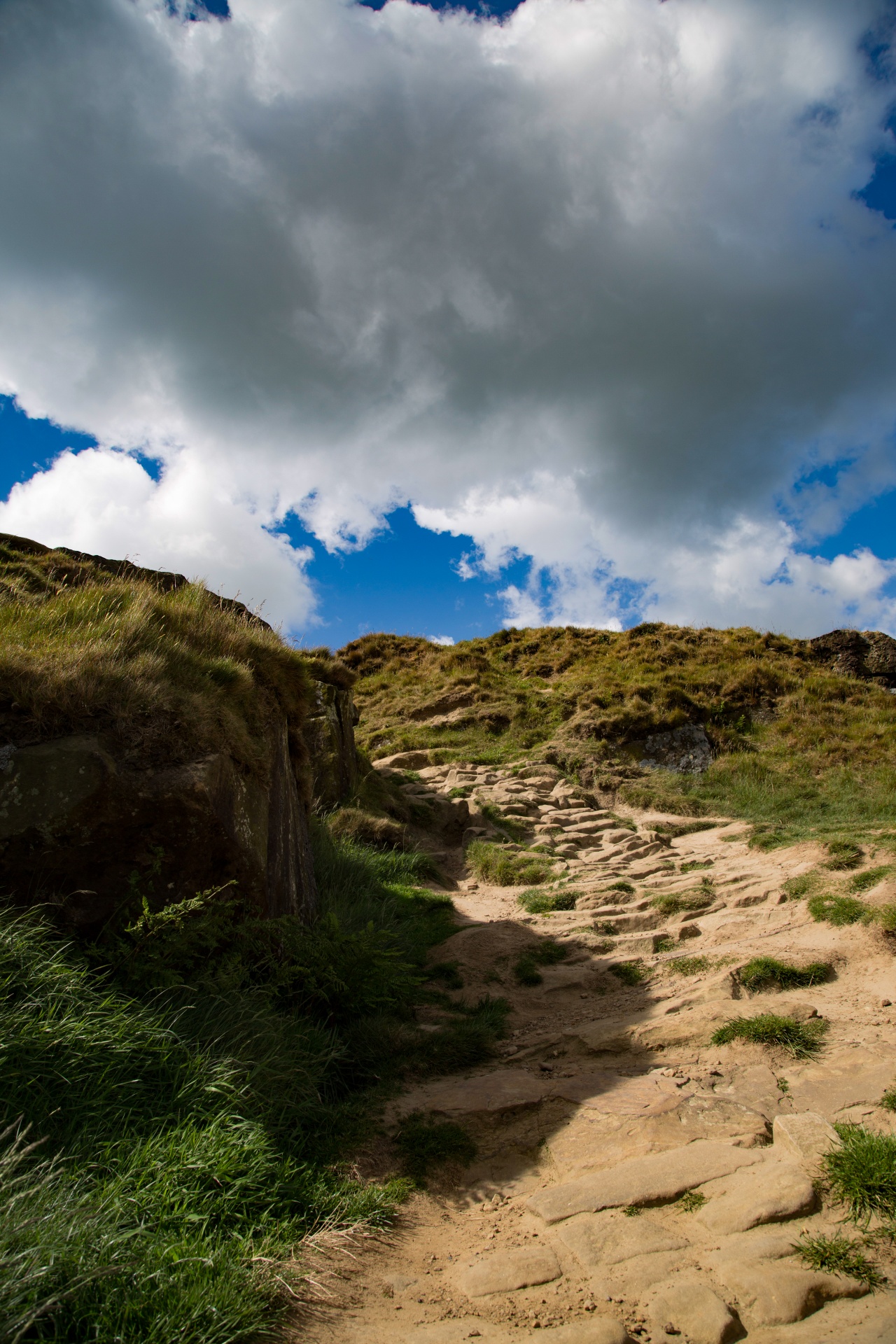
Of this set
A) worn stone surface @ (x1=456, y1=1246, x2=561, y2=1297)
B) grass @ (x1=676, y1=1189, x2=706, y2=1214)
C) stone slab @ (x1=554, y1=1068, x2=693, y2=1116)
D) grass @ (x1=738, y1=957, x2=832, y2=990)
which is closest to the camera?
worn stone surface @ (x1=456, y1=1246, x2=561, y2=1297)

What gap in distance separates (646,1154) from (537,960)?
11.6ft

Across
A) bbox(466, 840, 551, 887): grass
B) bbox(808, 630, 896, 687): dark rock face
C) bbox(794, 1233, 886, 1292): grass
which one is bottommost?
bbox(794, 1233, 886, 1292): grass

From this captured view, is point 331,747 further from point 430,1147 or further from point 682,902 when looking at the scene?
point 430,1147

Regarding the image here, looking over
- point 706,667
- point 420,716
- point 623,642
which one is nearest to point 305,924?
point 420,716

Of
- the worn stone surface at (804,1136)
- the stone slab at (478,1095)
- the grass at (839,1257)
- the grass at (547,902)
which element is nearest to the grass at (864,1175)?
the worn stone surface at (804,1136)

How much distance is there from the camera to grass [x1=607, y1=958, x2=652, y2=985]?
6.34 m

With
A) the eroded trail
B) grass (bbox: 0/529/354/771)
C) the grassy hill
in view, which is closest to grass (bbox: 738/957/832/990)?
the eroded trail

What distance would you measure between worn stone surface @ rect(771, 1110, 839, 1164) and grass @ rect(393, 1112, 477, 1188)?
1637mm

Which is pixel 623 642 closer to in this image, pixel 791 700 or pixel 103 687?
pixel 791 700

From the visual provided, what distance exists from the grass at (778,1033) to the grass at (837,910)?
1.73 metres

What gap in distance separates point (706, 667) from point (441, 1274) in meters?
20.2

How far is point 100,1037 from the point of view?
3.42 meters

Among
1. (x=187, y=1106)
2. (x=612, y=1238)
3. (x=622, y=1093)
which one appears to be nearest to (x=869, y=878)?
(x=622, y=1093)

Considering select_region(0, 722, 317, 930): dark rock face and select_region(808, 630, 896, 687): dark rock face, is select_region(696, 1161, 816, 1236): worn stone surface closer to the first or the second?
select_region(0, 722, 317, 930): dark rock face
